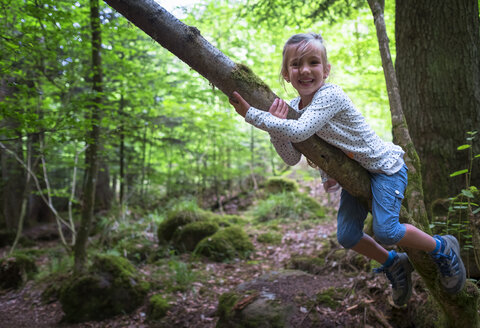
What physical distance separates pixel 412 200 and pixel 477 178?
1505 mm

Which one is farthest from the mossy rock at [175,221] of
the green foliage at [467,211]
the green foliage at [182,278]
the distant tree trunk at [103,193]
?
the green foliage at [467,211]

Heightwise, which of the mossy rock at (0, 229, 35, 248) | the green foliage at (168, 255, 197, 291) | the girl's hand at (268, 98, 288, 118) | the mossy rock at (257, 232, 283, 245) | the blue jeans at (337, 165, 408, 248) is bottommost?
the mossy rock at (0, 229, 35, 248)

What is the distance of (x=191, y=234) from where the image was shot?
7258mm

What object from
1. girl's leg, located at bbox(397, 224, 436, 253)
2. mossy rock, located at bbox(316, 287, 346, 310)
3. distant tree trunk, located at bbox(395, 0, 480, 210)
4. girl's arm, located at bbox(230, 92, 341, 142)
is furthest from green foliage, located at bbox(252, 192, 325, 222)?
girl's arm, located at bbox(230, 92, 341, 142)

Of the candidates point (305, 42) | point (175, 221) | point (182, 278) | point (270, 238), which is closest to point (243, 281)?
point (182, 278)

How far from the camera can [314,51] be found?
2.16 metres

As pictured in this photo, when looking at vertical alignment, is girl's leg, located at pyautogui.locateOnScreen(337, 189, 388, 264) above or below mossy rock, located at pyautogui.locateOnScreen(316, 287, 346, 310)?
above

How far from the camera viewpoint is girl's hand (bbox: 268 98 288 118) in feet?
6.28

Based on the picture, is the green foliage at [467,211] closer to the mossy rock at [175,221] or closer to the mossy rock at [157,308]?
the mossy rock at [157,308]

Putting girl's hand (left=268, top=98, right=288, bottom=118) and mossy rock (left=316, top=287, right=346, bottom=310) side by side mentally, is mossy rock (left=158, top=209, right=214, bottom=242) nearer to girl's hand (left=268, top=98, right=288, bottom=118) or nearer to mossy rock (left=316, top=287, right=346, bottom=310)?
mossy rock (left=316, top=287, right=346, bottom=310)

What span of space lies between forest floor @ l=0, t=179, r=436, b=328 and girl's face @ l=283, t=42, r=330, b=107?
2.56m

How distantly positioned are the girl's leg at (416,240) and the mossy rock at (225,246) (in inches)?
185

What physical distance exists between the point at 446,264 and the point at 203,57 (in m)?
2.23

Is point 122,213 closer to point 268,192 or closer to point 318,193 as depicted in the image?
point 268,192
